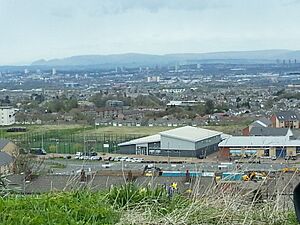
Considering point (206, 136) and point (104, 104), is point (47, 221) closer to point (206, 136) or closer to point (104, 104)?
point (206, 136)

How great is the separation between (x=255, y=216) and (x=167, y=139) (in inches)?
725

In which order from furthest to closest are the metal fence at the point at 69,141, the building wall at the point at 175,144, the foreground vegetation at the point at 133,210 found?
the metal fence at the point at 69,141 → the building wall at the point at 175,144 → the foreground vegetation at the point at 133,210

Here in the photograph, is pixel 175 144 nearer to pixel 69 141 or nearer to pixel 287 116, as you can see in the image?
pixel 69 141

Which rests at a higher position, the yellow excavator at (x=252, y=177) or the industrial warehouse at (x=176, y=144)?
the yellow excavator at (x=252, y=177)

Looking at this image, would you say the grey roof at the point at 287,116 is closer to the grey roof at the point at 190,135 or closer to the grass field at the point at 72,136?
the grass field at the point at 72,136

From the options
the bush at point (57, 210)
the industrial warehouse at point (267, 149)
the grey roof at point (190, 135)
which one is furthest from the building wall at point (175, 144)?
the bush at point (57, 210)

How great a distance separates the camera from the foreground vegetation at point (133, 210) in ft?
9.66

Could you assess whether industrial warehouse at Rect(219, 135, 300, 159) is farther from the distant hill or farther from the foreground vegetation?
the distant hill

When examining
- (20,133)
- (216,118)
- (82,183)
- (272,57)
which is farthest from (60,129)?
(272,57)

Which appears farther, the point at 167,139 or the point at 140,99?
the point at 140,99

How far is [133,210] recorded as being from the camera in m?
3.29

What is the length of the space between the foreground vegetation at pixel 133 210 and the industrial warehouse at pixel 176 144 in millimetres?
15948

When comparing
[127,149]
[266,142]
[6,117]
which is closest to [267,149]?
[266,142]

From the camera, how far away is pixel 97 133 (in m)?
28.8
